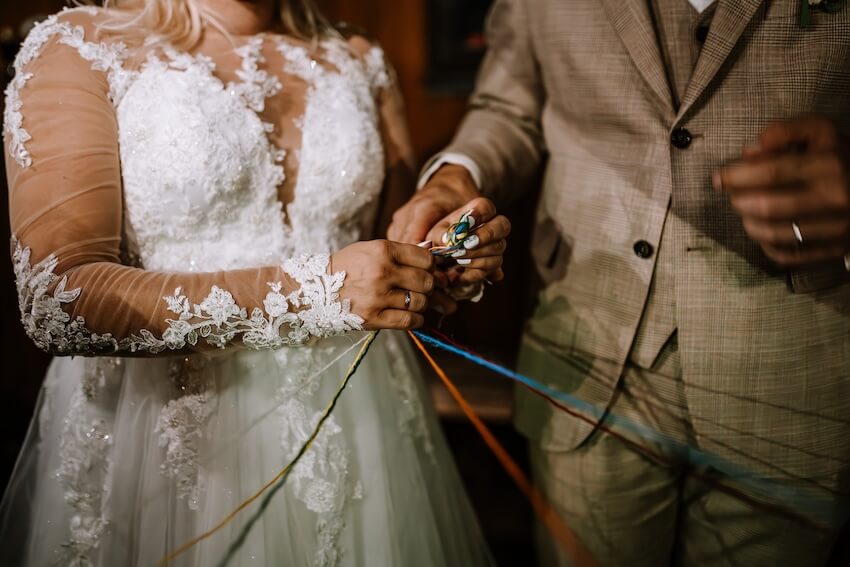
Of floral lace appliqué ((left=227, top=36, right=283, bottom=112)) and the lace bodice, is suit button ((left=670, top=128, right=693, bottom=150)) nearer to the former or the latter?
the lace bodice

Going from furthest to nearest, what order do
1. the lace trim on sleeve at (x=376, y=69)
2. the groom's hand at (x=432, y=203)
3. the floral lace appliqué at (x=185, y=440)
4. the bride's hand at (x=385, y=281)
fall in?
the lace trim on sleeve at (x=376, y=69), the groom's hand at (x=432, y=203), the floral lace appliqué at (x=185, y=440), the bride's hand at (x=385, y=281)

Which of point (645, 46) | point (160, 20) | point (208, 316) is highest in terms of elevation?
point (160, 20)

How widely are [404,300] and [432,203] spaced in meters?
0.31

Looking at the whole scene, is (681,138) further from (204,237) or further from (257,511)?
(257,511)

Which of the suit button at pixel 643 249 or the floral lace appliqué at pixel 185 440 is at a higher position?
the suit button at pixel 643 249

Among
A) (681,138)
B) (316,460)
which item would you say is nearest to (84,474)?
(316,460)

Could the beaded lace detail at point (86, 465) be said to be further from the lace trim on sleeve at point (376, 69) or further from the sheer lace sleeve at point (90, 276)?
the lace trim on sleeve at point (376, 69)

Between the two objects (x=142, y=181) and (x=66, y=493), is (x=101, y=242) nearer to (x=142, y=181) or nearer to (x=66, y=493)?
(x=142, y=181)

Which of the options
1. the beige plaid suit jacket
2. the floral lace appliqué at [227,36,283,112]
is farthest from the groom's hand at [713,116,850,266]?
the floral lace appliqué at [227,36,283,112]

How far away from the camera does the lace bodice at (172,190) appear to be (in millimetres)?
983

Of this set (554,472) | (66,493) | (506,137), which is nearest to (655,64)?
(506,137)

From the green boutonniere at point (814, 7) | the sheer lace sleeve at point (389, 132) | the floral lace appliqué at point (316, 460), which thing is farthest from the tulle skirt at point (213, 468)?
the green boutonniere at point (814, 7)

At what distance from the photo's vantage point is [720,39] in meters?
1.03

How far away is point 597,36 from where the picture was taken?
118 cm
